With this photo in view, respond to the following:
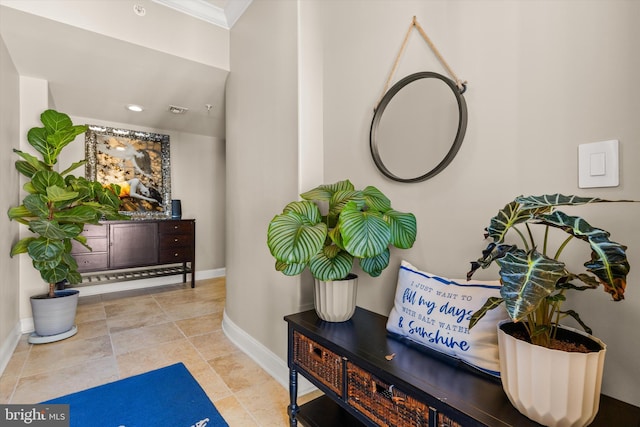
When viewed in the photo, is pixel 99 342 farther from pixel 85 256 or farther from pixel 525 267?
pixel 525 267

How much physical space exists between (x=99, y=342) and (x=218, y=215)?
264cm

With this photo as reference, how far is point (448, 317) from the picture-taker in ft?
3.61

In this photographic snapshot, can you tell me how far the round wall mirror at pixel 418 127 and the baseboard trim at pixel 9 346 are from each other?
2.80 m

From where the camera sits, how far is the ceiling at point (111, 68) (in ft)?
7.11

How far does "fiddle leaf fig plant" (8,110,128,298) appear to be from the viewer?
92.3 inches

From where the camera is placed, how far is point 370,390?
1.10 m

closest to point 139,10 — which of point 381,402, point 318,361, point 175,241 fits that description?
point 175,241

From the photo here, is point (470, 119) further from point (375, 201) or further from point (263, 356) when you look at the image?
point (263, 356)

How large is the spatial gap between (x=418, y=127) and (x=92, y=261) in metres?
3.76

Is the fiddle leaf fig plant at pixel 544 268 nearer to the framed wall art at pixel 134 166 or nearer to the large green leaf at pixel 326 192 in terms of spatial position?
the large green leaf at pixel 326 192

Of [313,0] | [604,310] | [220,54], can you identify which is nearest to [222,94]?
[220,54]

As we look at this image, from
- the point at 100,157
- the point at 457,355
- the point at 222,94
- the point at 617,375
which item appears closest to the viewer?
the point at 617,375

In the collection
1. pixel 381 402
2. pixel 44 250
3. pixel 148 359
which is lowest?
pixel 148 359

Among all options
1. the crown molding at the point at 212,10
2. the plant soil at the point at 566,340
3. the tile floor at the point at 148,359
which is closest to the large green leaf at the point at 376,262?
the plant soil at the point at 566,340
